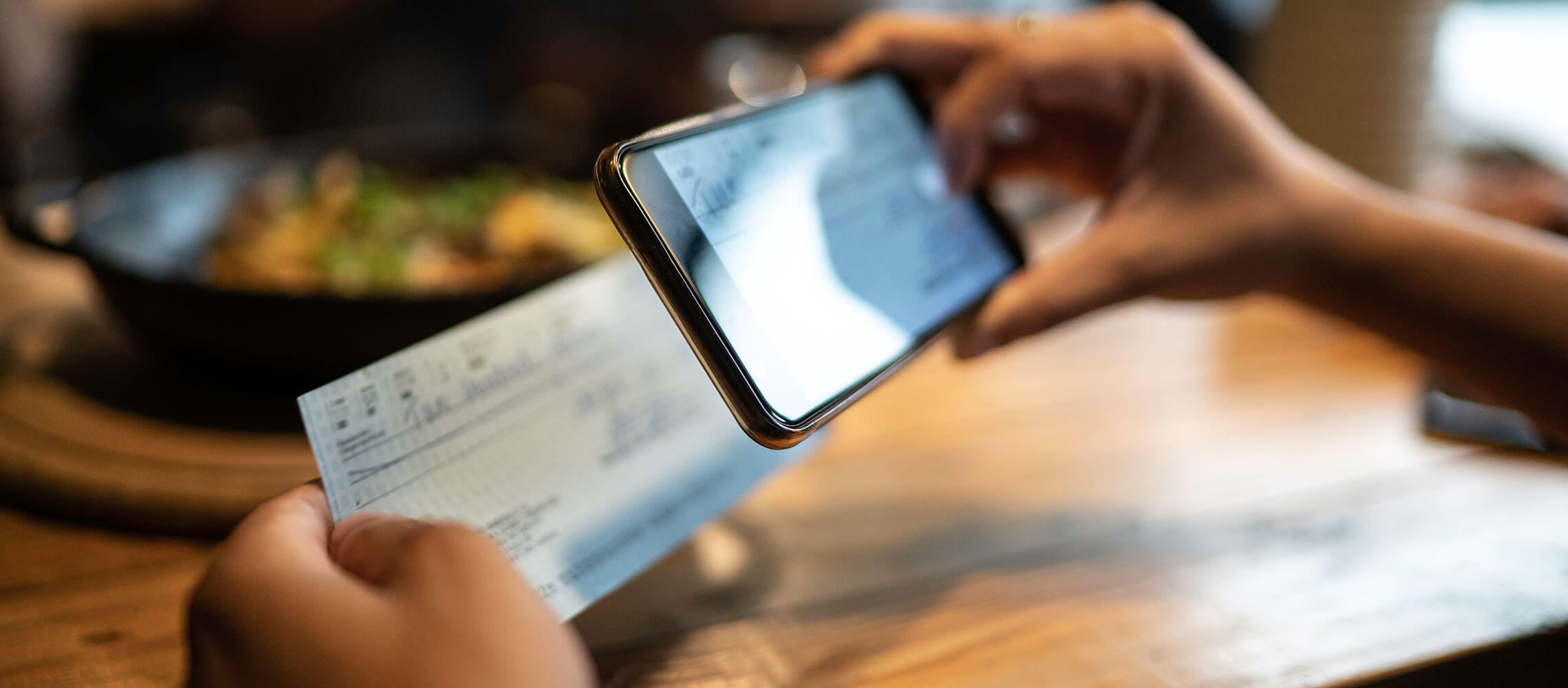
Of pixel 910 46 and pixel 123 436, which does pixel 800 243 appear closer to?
pixel 910 46

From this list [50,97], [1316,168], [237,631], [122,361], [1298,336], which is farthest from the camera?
[50,97]

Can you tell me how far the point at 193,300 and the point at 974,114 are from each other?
0.48 m

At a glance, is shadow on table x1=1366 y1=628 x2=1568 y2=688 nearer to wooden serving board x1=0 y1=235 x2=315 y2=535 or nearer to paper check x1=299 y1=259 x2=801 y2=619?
paper check x1=299 y1=259 x2=801 y2=619

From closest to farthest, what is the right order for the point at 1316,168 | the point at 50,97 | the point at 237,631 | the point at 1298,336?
the point at 237,631, the point at 1316,168, the point at 1298,336, the point at 50,97

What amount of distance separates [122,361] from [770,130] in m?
0.57

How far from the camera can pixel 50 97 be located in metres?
1.96

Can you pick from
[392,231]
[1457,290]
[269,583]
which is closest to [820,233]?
[269,583]

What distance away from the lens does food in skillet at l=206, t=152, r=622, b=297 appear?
2.35ft

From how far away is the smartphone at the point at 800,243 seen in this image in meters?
0.34

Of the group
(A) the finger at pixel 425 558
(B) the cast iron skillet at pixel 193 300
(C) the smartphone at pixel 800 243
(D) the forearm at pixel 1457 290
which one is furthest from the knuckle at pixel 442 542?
(D) the forearm at pixel 1457 290

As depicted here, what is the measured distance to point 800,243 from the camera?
15.9 inches

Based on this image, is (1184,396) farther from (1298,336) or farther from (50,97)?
(50,97)

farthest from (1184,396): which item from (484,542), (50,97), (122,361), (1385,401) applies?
(50,97)

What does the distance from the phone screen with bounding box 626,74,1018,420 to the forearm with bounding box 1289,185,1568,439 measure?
0.68 feet
